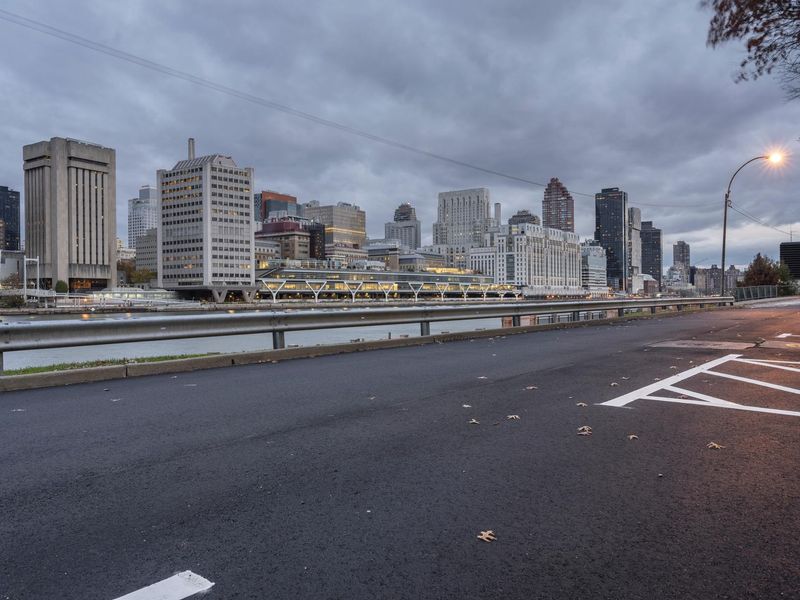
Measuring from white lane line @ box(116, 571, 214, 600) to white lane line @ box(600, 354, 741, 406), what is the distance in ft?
17.5

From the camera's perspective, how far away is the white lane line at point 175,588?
A: 2547mm

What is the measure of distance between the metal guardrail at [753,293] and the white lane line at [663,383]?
39998 mm

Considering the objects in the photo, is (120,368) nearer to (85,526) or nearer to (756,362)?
(85,526)

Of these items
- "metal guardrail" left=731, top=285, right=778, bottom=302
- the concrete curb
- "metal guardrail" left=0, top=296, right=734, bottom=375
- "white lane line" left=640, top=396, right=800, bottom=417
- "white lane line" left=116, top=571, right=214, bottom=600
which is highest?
"metal guardrail" left=731, top=285, right=778, bottom=302

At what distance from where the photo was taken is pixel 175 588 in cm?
262

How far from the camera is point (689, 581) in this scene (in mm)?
2670

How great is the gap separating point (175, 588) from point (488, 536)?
1.67 metres

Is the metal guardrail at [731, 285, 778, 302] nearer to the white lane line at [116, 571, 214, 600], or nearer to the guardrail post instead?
the guardrail post

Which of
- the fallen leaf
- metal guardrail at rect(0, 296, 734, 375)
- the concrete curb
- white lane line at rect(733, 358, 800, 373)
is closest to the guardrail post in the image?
metal guardrail at rect(0, 296, 734, 375)

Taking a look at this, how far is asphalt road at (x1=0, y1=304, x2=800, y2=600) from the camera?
2.73 m

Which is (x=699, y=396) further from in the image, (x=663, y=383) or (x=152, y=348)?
(x=152, y=348)

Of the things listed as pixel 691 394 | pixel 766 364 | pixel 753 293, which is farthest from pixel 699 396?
pixel 753 293

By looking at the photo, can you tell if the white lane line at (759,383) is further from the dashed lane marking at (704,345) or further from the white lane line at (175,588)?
the white lane line at (175,588)

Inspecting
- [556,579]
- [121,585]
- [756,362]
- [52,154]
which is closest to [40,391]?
[121,585]
